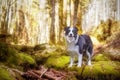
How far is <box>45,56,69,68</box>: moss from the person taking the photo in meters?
4.58

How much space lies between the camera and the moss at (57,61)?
4578mm

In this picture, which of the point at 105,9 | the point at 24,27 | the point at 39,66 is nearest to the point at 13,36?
the point at 24,27

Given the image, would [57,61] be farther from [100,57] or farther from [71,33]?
[100,57]

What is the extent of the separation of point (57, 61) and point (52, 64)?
74mm

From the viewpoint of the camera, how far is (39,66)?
455 centimetres

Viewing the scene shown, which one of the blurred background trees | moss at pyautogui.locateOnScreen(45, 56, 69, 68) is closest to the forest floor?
moss at pyautogui.locateOnScreen(45, 56, 69, 68)

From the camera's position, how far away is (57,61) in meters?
4.61

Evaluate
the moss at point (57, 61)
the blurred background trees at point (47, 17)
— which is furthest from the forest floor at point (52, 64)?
the blurred background trees at point (47, 17)

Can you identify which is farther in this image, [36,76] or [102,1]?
[102,1]

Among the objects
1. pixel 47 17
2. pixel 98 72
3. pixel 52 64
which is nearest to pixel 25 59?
pixel 52 64

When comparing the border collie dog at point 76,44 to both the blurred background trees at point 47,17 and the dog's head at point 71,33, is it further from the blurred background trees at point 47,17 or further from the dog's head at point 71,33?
the blurred background trees at point 47,17

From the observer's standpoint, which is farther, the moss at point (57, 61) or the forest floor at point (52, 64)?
the moss at point (57, 61)

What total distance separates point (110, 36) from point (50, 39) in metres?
0.73

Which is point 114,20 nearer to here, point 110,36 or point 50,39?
point 110,36
